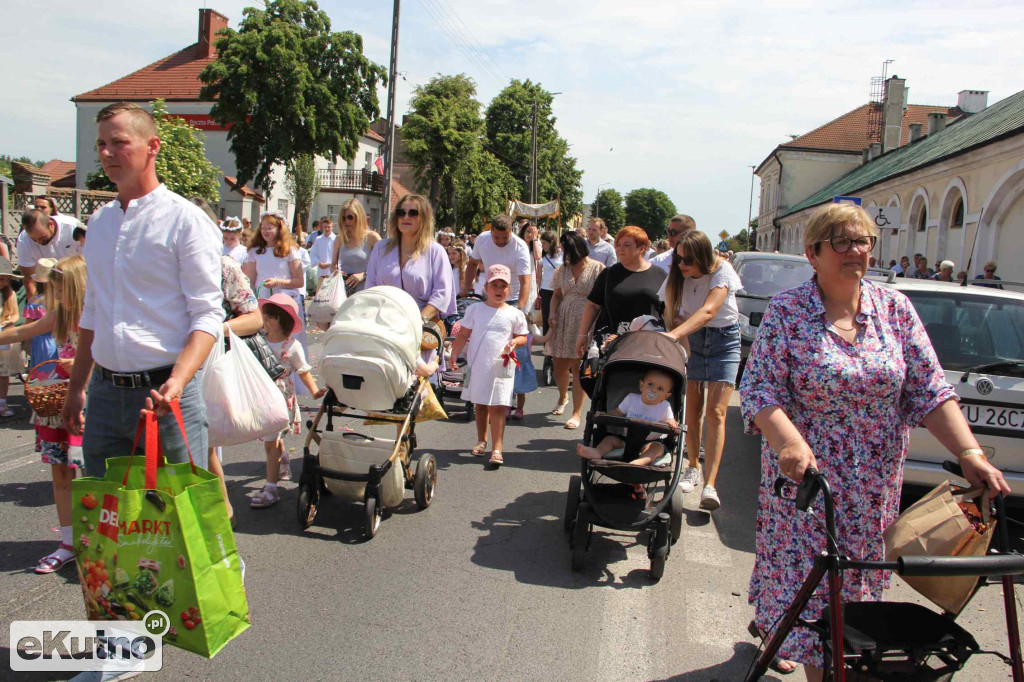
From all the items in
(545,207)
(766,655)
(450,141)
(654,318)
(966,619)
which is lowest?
(966,619)

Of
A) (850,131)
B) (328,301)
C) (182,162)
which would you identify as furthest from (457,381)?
(850,131)

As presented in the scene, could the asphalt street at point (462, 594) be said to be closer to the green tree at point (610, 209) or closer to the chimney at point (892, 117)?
the chimney at point (892, 117)

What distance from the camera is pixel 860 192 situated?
1332 inches

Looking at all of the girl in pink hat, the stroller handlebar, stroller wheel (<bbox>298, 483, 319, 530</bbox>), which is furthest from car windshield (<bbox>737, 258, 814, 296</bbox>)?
stroller wheel (<bbox>298, 483, 319, 530</bbox>)

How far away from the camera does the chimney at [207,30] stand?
48906 millimetres

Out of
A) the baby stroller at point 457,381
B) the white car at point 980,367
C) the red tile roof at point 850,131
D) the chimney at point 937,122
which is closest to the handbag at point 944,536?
the white car at point 980,367

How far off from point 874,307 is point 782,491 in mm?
780

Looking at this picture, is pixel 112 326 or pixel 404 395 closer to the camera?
pixel 112 326

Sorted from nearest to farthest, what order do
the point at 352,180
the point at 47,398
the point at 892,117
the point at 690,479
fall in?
1. the point at 47,398
2. the point at 690,479
3. the point at 892,117
4. the point at 352,180

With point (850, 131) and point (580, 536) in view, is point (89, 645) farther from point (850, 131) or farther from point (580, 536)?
point (850, 131)

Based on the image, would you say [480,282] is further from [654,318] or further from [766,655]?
[766,655]

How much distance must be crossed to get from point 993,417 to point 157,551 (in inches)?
198

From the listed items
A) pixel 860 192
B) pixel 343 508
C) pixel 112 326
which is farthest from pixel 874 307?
pixel 860 192

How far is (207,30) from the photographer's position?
161ft
